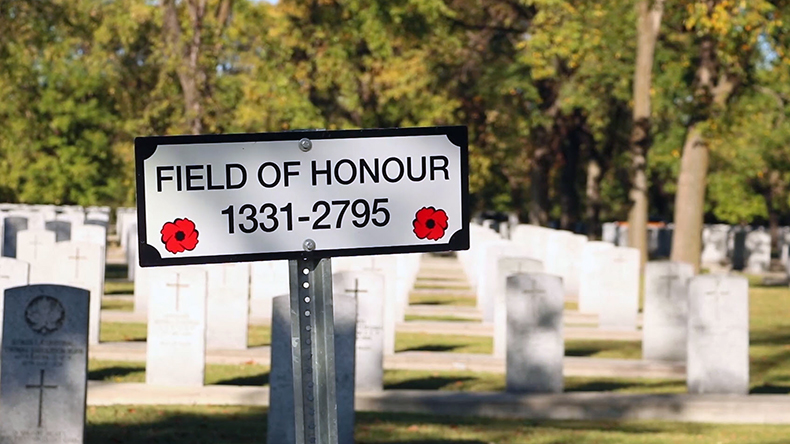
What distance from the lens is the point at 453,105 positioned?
42.2 m

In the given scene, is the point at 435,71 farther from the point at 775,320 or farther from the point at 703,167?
the point at 775,320

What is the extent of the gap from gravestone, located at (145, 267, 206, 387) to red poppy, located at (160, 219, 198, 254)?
364 inches

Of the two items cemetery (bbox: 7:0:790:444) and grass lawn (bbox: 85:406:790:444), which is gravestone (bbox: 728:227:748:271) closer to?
cemetery (bbox: 7:0:790:444)

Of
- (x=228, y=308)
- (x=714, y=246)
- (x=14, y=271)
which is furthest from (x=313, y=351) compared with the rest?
(x=714, y=246)

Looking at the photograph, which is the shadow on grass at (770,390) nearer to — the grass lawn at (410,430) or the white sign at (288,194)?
the grass lawn at (410,430)

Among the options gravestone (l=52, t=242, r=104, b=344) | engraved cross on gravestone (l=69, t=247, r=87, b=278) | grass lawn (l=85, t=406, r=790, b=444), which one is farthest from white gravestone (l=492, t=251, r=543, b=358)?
engraved cross on gravestone (l=69, t=247, r=87, b=278)

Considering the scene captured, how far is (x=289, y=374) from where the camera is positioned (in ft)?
35.1

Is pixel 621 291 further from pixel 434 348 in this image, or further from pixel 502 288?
pixel 434 348

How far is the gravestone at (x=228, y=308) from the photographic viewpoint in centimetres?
1712

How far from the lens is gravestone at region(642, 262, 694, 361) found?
55.5ft

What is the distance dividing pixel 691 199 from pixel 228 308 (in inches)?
599

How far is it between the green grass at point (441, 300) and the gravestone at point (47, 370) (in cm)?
1543

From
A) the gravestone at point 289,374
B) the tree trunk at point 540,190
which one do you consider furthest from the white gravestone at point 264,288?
the tree trunk at point 540,190

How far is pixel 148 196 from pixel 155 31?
42022 mm
